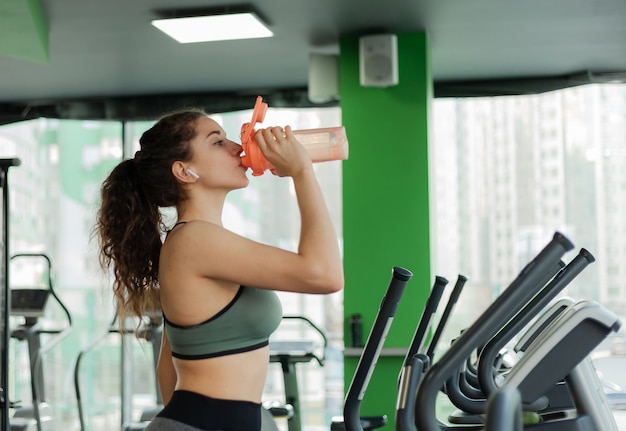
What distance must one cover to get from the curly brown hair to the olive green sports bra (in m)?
0.23

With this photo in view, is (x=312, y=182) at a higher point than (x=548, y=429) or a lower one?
higher

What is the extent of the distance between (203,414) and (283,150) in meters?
0.50

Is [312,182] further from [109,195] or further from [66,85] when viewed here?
[66,85]

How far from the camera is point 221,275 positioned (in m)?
1.52

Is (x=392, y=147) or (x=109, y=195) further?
(x=392, y=147)

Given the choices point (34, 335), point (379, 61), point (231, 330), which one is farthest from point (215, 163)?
point (34, 335)

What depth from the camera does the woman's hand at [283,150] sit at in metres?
1.55

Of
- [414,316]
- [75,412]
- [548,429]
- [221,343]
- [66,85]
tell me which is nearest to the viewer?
[221,343]

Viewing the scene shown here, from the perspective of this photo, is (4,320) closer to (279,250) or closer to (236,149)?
(236,149)

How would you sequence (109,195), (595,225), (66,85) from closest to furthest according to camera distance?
(109,195) < (595,225) < (66,85)

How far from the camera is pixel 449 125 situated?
18.3 feet

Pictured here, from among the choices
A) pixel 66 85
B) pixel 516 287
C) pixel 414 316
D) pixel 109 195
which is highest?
pixel 66 85

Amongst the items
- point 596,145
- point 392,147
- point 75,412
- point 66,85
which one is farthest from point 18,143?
point 596,145

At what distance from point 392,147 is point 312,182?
3129 millimetres
